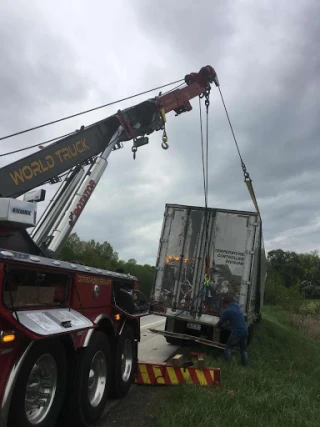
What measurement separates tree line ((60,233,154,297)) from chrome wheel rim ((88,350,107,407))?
1873 centimetres

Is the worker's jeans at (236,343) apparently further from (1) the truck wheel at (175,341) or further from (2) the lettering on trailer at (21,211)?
(2) the lettering on trailer at (21,211)

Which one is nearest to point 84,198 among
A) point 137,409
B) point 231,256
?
point 137,409

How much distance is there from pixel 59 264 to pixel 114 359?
7.02 feet

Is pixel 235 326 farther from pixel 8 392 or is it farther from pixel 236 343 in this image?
pixel 8 392

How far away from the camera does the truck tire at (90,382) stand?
13.9 feet

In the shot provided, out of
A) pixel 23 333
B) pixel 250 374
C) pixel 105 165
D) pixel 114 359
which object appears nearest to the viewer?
pixel 23 333

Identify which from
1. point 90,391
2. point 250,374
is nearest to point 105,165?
point 90,391

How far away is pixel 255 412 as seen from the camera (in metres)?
4.93

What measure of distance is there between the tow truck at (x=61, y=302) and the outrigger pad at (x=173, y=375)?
0.84ft

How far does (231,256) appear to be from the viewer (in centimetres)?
936

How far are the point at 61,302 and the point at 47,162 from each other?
292cm

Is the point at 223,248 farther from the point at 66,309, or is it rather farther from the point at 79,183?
the point at 66,309

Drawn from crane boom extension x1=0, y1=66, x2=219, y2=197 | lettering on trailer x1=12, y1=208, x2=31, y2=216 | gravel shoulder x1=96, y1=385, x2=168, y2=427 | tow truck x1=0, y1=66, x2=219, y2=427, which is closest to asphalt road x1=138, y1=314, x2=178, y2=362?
gravel shoulder x1=96, y1=385, x2=168, y2=427

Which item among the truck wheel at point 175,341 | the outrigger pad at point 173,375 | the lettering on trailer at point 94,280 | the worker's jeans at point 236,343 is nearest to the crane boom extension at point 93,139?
the lettering on trailer at point 94,280
